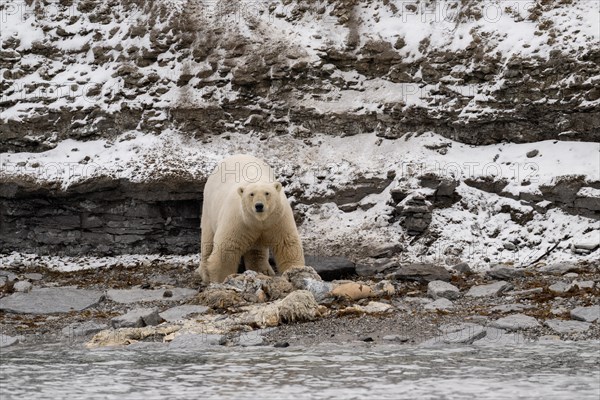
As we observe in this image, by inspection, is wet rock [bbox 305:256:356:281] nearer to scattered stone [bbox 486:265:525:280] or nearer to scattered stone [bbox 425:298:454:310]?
scattered stone [bbox 486:265:525:280]

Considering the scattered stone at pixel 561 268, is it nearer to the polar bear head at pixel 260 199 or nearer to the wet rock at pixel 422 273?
the wet rock at pixel 422 273

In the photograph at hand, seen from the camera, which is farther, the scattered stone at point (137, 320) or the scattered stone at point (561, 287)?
the scattered stone at point (561, 287)

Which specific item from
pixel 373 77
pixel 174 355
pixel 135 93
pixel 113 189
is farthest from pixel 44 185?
pixel 174 355

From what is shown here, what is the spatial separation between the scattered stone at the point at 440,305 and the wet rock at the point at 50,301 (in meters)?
4.70

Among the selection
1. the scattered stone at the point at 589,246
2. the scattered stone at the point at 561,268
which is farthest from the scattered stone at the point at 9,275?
the scattered stone at the point at 589,246

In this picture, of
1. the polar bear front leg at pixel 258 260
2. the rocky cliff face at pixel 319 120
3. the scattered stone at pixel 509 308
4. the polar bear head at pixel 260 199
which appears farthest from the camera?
the rocky cliff face at pixel 319 120

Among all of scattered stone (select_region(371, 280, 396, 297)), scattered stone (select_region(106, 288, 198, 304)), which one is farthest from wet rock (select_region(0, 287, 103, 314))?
scattered stone (select_region(371, 280, 396, 297))

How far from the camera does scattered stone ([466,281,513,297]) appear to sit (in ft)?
42.8

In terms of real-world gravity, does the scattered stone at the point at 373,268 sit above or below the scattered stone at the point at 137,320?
above

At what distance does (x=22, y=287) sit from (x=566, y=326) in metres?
8.41

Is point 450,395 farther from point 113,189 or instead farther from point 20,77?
point 20,77

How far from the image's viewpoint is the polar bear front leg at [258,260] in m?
15.5

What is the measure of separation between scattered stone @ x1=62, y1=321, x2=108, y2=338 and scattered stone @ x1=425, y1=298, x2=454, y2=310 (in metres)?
4.05

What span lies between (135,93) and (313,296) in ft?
28.4
